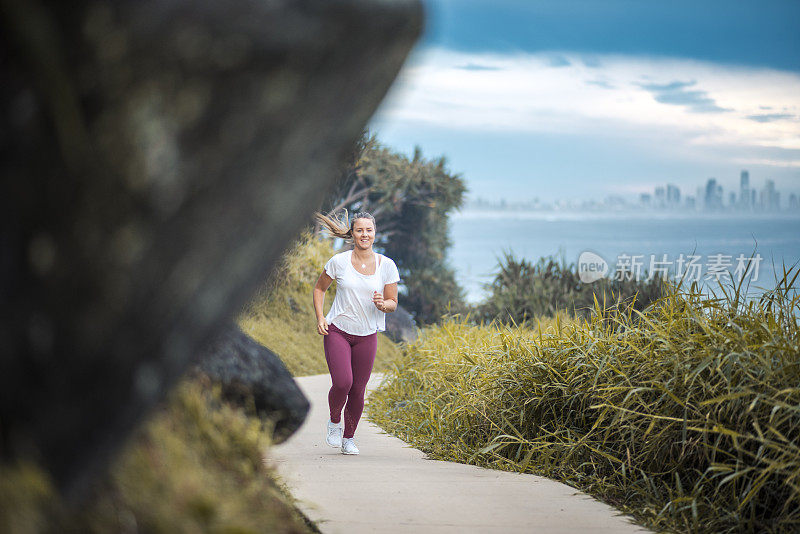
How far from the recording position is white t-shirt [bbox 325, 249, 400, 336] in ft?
18.2

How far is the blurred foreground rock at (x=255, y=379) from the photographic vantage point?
9.60ft

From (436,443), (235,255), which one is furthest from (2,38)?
(436,443)

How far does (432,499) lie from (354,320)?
2.26 m

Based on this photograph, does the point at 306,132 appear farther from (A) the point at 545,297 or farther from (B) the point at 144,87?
(A) the point at 545,297

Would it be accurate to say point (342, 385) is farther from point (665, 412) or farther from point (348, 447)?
point (665, 412)

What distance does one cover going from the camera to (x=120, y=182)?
1.34 m

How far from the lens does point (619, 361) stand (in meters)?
4.05

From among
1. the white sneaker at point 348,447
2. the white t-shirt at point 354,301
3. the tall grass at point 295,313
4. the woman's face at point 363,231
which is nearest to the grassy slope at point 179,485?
the white sneaker at point 348,447

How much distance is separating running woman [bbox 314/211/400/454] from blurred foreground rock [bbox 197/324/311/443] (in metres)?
2.23

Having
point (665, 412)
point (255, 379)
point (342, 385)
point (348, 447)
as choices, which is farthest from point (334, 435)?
point (665, 412)

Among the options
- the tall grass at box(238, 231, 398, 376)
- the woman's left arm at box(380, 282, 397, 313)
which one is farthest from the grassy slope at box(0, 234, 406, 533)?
the tall grass at box(238, 231, 398, 376)

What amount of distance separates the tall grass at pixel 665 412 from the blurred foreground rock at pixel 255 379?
5.38 feet

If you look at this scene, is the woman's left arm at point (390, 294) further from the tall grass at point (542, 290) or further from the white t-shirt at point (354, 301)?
the tall grass at point (542, 290)

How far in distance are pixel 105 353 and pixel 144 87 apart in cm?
51
